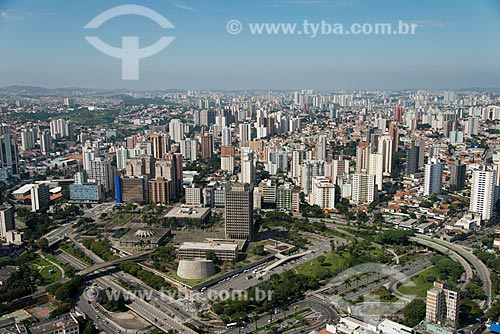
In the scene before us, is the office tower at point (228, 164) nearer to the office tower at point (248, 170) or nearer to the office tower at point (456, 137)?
the office tower at point (248, 170)

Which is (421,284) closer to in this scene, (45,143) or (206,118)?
(45,143)

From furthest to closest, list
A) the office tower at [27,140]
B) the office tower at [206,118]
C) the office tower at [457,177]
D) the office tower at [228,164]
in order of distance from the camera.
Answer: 1. the office tower at [206,118]
2. the office tower at [27,140]
3. the office tower at [228,164]
4. the office tower at [457,177]

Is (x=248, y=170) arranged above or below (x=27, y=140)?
below

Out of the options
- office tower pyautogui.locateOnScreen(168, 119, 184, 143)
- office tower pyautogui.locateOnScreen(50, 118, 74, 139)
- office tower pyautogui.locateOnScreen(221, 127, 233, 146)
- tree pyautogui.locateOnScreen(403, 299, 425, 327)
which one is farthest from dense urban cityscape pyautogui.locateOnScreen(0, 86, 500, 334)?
office tower pyautogui.locateOnScreen(168, 119, 184, 143)

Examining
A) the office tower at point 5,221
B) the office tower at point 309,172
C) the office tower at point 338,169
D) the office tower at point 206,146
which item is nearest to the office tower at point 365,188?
the office tower at point 338,169

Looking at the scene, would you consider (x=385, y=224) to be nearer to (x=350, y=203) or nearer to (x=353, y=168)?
(x=350, y=203)

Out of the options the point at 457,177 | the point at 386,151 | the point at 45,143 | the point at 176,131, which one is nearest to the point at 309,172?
the point at 386,151

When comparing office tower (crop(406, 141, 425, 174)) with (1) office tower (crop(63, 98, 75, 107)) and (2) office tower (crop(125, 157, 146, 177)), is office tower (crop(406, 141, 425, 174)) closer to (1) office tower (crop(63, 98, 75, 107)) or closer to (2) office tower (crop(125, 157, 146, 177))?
(2) office tower (crop(125, 157, 146, 177))
